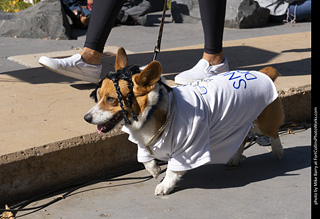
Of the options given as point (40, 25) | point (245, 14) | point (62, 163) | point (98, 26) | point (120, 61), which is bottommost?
point (245, 14)

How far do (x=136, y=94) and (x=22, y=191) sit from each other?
3.23 feet

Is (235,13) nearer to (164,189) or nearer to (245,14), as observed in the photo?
(245,14)

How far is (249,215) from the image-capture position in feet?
10.7

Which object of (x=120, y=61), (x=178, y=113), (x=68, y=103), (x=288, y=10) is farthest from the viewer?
(x=288, y=10)

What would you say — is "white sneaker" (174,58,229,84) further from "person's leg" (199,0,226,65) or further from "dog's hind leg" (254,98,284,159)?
"dog's hind leg" (254,98,284,159)

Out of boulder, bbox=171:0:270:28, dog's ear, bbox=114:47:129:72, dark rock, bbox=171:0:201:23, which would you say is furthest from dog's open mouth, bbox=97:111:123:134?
dark rock, bbox=171:0:201:23

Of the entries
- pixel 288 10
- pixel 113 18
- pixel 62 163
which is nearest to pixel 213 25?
pixel 113 18

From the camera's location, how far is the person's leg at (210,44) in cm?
463

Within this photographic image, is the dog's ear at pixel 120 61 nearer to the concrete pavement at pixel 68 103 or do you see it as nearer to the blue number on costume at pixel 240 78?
the concrete pavement at pixel 68 103

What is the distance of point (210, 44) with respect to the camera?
477 cm

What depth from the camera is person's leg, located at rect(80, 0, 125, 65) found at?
4.64 metres

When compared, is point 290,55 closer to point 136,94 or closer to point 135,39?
point 135,39

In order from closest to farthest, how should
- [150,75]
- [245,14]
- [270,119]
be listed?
1. [150,75]
2. [270,119]
3. [245,14]

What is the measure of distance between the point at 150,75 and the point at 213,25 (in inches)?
63.3
